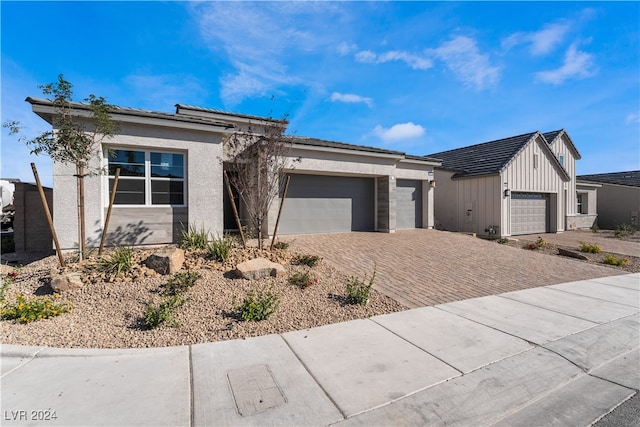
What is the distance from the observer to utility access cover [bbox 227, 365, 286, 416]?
116 inches

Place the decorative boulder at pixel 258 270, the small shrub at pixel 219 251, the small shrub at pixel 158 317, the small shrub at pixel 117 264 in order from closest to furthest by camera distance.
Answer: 1. the small shrub at pixel 158 317
2. the small shrub at pixel 117 264
3. the decorative boulder at pixel 258 270
4. the small shrub at pixel 219 251

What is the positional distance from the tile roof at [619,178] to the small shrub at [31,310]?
31.7 metres

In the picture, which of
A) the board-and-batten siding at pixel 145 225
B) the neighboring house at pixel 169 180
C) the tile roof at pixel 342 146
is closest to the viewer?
the neighboring house at pixel 169 180

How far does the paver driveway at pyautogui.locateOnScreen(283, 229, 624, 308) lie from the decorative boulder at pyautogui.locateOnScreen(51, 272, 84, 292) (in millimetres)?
5463

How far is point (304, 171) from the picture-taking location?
12.5 meters

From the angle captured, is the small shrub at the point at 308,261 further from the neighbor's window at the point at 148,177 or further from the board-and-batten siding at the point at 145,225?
the neighbor's window at the point at 148,177

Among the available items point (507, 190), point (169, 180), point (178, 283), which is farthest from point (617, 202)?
point (178, 283)

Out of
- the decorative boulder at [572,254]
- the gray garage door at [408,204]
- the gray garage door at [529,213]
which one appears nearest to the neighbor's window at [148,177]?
the gray garage door at [408,204]

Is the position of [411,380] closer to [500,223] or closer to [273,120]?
[273,120]

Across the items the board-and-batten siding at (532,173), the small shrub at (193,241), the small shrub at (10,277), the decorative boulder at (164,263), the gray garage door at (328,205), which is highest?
the board-and-batten siding at (532,173)

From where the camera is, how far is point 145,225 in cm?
907

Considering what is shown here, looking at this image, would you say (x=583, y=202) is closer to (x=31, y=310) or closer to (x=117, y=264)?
(x=117, y=264)

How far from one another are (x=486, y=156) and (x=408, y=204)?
6.98 meters

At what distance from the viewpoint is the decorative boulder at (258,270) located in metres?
6.54
